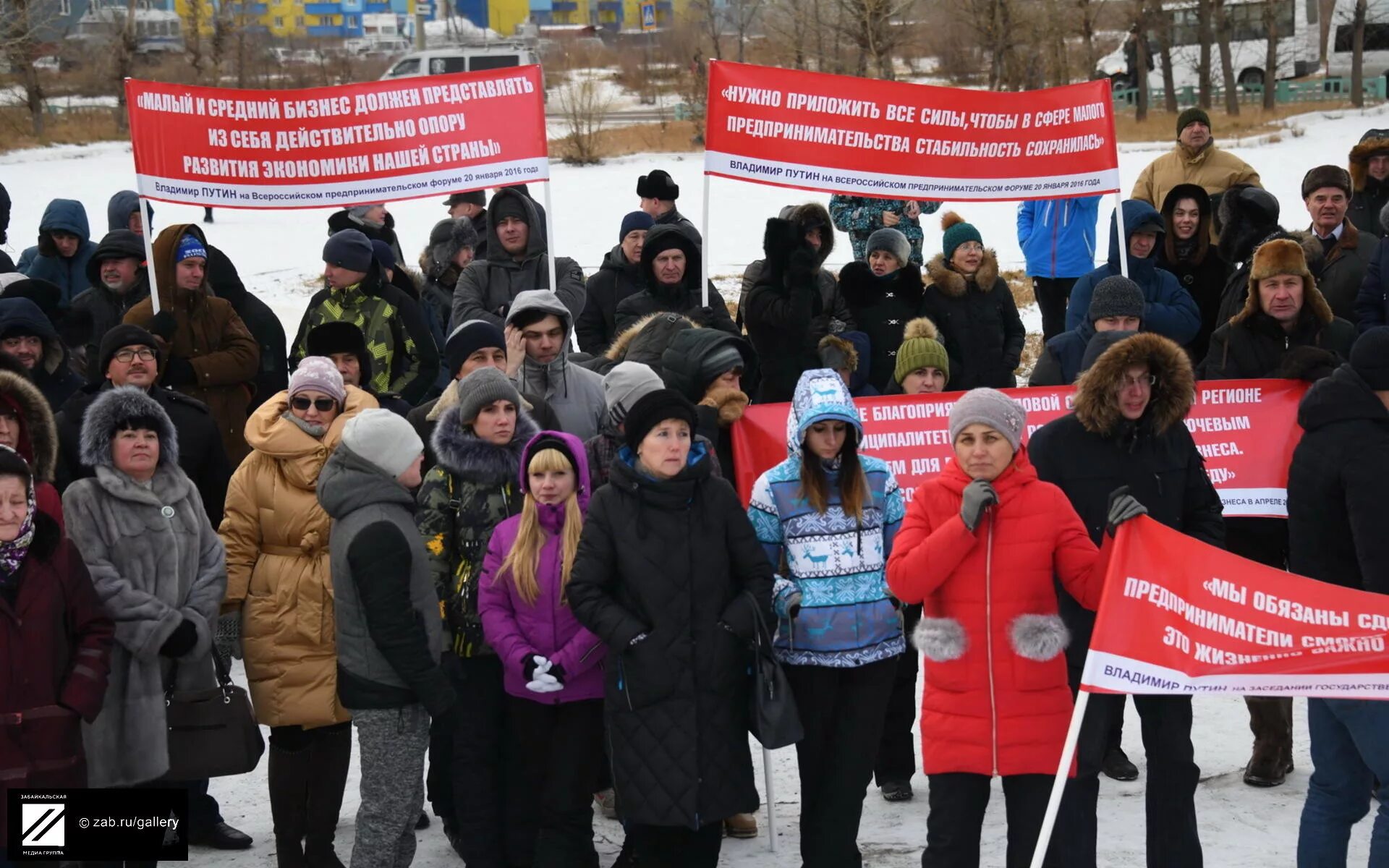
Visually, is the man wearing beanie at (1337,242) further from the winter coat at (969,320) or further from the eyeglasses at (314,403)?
the eyeglasses at (314,403)

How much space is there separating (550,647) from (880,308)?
3805 mm

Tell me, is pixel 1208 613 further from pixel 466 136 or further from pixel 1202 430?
pixel 466 136

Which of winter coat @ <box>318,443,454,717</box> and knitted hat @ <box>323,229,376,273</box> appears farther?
knitted hat @ <box>323,229,376,273</box>

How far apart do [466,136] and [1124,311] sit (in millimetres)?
3373

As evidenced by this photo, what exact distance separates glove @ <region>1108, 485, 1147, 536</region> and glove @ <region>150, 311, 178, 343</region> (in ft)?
15.8

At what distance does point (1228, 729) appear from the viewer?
675 cm

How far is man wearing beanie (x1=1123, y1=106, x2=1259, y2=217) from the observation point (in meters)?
10.3

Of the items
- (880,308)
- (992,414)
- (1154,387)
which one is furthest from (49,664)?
(880,308)

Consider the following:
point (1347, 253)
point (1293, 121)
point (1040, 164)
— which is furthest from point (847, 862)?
point (1293, 121)

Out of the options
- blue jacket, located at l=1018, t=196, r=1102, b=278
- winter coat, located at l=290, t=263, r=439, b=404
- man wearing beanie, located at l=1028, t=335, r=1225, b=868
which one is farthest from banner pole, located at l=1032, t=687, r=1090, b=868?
blue jacket, located at l=1018, t=196, r=1102, b=278

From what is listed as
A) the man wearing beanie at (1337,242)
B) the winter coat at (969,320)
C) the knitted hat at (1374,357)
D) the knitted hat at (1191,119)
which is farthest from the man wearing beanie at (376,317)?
the knitted hat at (1191,119)

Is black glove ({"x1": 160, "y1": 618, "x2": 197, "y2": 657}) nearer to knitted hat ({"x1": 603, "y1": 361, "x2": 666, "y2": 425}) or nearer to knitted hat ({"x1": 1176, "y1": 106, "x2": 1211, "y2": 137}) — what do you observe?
knitted hat ({"x1": 603, "y1": 361, "x2": 666, "y2": 425})

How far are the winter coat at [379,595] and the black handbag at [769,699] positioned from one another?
102 cm

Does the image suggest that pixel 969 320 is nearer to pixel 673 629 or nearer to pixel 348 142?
pixel 348 142
